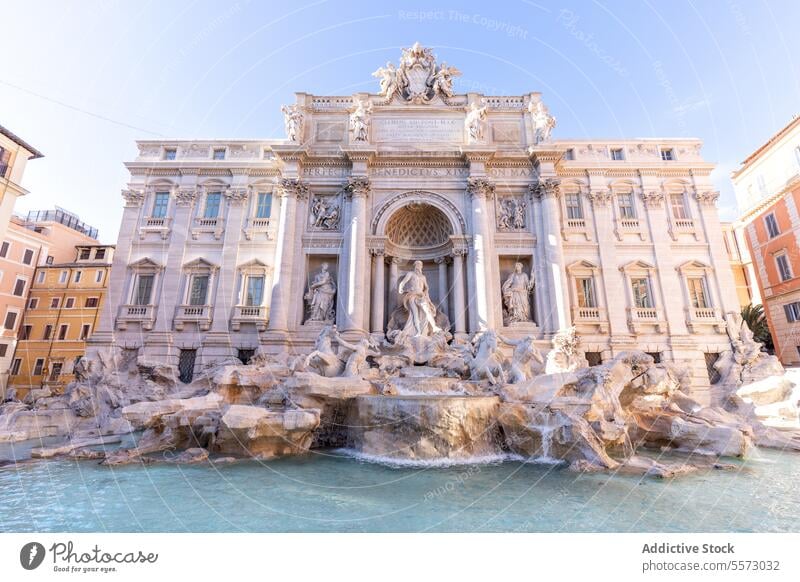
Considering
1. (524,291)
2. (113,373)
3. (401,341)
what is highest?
(524,291)

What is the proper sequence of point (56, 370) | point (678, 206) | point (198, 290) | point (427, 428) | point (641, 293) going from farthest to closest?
1. point (56, 370)
2. point (678, 206)
3. point (198, 290)
4. point (641, 293)
5. point (427, 428)

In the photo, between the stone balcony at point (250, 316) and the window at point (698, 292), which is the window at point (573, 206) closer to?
the window at point (698, 292)

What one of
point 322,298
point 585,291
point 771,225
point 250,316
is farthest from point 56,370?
point 771,225

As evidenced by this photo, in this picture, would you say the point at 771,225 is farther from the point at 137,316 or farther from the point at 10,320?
the point at 10,320

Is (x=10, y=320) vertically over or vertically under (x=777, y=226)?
under

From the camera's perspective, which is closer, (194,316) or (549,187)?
(194,316)

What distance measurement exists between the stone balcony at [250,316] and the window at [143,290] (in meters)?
4.31

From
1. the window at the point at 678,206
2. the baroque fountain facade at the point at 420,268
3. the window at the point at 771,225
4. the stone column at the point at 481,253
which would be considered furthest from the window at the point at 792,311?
the stone column at the point at 481,253

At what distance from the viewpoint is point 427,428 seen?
7.77m

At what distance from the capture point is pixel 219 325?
15.4m

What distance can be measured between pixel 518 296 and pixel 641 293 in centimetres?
593
